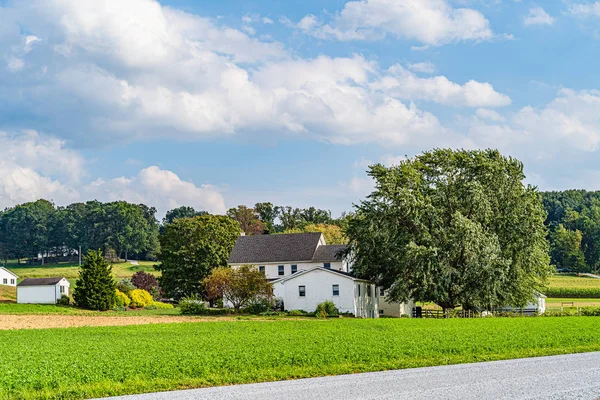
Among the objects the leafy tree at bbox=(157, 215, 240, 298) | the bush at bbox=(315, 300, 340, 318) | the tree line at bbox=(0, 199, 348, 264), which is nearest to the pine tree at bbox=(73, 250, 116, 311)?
the leafy tree at bbox=(157, 215, 240, 298)

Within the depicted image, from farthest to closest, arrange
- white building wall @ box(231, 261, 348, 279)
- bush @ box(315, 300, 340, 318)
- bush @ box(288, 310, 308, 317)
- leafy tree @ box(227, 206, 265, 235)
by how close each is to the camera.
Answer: leafy tree @ box(227, 206, 265, 235)
white building wall @ box(231, 261, 348, 279)
bush @ box(288, 310, 308, 317)
bush @ box(315, 300, 340, 318)

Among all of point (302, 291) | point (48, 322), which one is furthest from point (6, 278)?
point (302, 291)

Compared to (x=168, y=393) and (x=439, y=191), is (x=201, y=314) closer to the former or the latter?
(x=439, y=191)

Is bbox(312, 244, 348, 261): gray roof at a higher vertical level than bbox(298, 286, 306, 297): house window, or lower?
higher

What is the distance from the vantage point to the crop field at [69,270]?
117 meters

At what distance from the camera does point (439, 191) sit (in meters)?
54.7

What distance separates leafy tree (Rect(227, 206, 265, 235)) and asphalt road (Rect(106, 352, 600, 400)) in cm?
10788

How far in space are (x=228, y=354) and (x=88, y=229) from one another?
138 metres

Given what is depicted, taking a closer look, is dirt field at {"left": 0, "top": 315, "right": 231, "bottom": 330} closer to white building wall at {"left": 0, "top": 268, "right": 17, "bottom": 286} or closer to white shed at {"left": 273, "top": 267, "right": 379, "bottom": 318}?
white shed at {"left": 273, "top": 267, "right": 379, "bottom": 318}

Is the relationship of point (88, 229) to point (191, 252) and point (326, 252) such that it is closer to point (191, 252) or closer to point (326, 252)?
point (191, 252)

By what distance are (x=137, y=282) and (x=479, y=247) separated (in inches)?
1932

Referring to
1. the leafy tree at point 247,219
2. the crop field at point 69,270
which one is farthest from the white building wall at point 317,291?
the leafy tree at point 247,219

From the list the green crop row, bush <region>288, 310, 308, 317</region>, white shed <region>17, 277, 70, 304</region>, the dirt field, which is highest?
white shed <region>17, 277, 70, 304</region>

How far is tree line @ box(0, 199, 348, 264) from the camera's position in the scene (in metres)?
144
